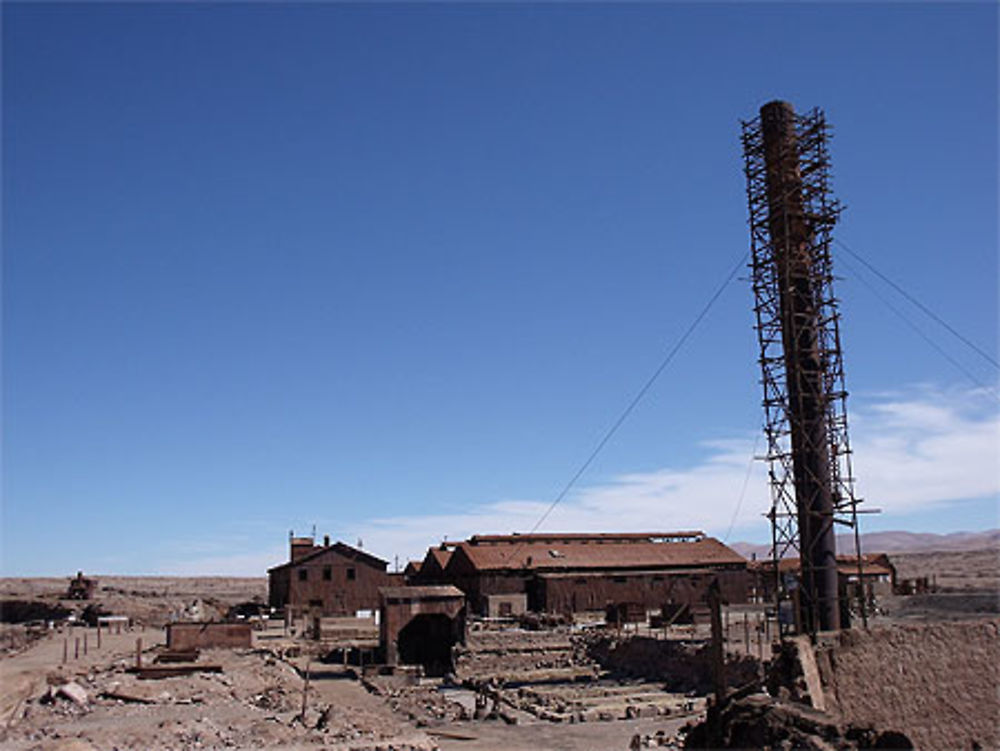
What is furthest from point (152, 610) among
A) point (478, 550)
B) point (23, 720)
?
point (23, 720)

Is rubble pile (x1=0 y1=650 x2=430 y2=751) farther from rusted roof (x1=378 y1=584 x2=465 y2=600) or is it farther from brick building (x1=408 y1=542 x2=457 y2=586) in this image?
brick building (x1=408 y1=542 x2=457 y2=586)

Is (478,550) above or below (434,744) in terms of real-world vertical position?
above

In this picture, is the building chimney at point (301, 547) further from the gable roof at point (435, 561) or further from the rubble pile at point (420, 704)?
the rubble pile at point (420, 704)

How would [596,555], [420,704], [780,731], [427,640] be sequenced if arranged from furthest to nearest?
[596,555] → [427,640] → [420,704] → [780,731]

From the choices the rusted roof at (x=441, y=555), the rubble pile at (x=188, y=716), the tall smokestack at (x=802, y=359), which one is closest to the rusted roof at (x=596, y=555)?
the rusted roof at (x=441, y=555)

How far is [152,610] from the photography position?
67.9 metres

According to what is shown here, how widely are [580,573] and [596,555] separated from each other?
7.32 feet

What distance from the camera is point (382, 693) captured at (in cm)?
3331

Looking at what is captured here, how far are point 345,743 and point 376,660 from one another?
1911 cm

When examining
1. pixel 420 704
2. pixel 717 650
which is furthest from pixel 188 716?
pixel 717 650

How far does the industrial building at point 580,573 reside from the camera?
53.8 metres

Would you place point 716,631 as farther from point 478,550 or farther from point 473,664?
point 478,550

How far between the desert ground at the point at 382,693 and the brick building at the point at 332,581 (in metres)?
8.63

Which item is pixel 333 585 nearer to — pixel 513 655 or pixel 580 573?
pixel 580 573
